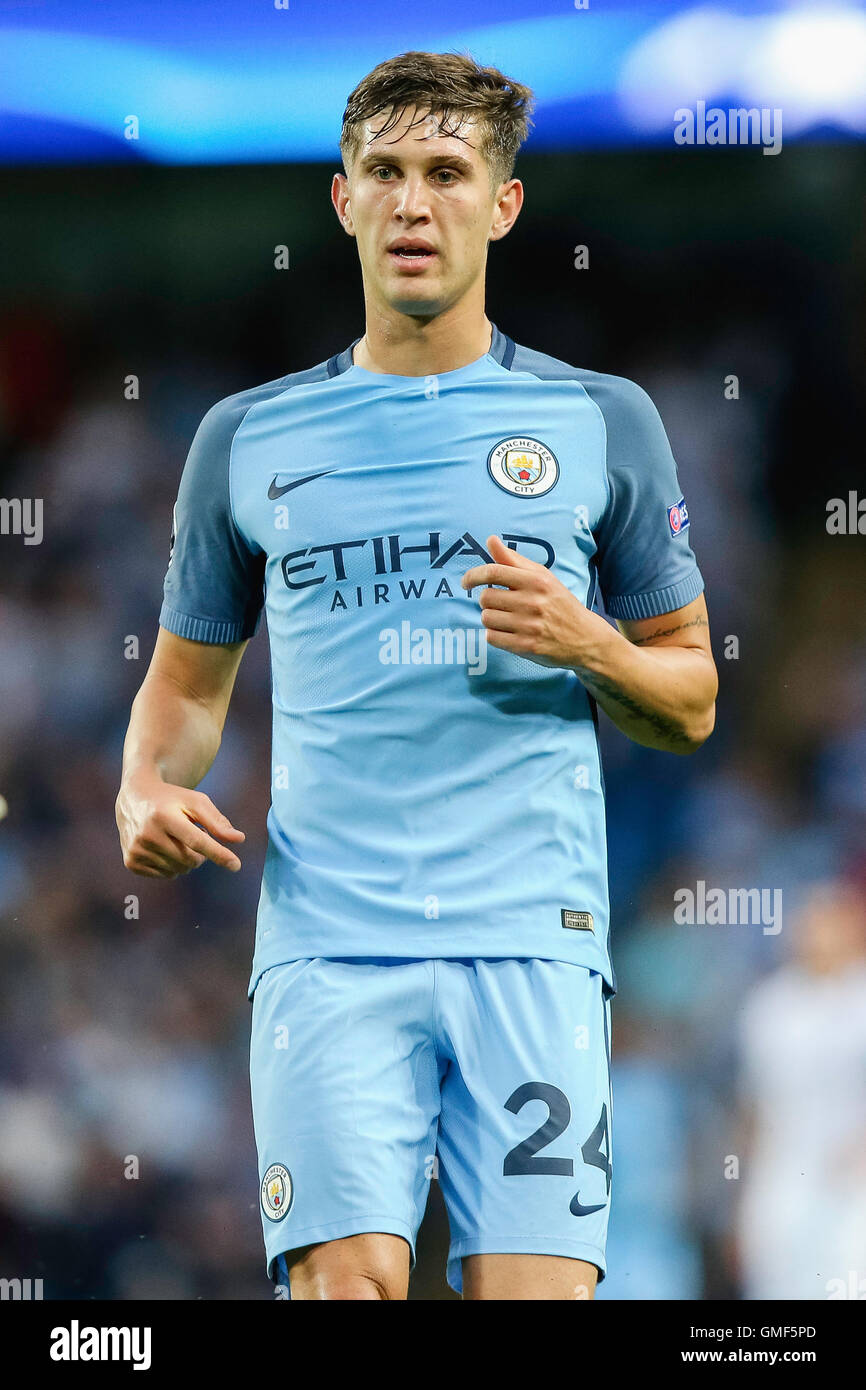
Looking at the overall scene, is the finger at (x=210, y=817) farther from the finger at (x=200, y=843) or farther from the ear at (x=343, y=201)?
the ear at (x=343, y=201)

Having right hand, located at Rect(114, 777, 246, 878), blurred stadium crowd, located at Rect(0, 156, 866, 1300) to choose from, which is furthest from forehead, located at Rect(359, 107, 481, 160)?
right hand, located at Rect(114, 777, 246, 878)

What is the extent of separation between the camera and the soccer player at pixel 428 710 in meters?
2.23

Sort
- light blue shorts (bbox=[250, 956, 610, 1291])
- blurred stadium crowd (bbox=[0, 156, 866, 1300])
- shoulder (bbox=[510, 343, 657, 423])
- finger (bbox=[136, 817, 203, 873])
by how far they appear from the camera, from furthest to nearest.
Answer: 1. blurred stadium crowd (bbox=[0, 156, 866, 1300])
2. shoulder (bbox=[510, 343, 657, 423])
3. finger (bbox=[136, 817, 203, 873])
4. light blue shorts (bbox=[250, 956, 610, 1291])

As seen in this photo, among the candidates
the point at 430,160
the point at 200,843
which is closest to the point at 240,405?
the point at 430,160

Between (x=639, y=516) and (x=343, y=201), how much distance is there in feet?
2.33

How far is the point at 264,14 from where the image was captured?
3338 mm

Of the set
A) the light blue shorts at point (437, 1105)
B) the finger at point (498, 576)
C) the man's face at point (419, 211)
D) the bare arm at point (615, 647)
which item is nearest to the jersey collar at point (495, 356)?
the man's face at point (419, 211)

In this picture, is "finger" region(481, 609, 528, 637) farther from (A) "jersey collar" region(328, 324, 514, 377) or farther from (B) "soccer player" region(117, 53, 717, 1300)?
(A) "jersey collar" region(328, 324, 514, 377)

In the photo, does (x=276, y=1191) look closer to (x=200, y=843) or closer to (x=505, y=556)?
(x=200, y=843)

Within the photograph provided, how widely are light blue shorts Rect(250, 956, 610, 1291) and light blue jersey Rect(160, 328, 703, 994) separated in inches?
2.1

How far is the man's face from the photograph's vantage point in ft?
8.26

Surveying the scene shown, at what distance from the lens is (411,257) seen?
2525 mm
